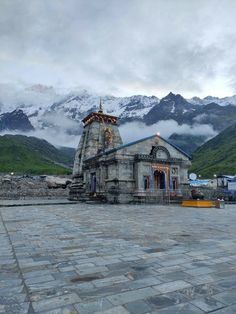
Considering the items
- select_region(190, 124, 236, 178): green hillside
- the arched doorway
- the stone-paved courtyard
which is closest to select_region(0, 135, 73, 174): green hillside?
select_region(190, 124, 236, 178): green hillside

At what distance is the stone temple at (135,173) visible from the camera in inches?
1241

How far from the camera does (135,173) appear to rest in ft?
106

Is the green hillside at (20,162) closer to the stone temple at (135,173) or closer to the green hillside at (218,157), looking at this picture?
the green hillside at (218,157)

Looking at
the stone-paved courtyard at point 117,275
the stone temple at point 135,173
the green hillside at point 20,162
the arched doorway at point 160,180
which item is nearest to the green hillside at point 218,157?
the green hillside at point 20,162

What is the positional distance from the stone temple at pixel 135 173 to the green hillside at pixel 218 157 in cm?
7618

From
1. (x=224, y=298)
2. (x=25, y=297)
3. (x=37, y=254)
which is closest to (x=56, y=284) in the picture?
(x=25, y=297)

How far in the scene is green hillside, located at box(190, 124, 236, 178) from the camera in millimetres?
113994

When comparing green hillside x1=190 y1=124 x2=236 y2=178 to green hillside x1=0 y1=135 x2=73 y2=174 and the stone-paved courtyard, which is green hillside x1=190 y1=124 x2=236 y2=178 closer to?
green hillside x1=0 y1=135 x2=73 y2=174

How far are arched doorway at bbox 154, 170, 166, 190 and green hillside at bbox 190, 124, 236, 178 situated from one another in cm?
7704

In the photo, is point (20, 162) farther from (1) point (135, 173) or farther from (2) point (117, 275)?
(2) point (117, 275)

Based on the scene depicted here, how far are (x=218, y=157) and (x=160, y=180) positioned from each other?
379 ft

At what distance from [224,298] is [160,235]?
212 inches

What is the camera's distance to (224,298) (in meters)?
4.11

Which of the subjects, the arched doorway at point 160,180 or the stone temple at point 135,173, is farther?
the arched doorway at point 160,180
